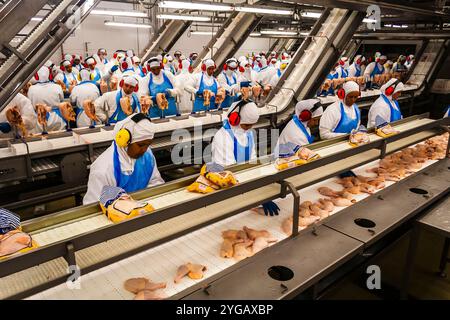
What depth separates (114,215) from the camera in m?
2.00

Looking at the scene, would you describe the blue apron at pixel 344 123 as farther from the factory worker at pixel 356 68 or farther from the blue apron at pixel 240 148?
the factory worker at pixel 356 68

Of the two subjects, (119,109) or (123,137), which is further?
(119,109)

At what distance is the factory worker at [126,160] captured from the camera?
2.72 m

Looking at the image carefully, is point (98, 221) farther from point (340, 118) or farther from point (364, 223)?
point (340, 118)

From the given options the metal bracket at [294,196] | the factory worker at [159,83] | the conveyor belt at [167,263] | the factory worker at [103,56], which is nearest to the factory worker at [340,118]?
the conveyor belt at [167,263]

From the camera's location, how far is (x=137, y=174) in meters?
3.20

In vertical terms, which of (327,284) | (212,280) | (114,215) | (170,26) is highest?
(170,26)

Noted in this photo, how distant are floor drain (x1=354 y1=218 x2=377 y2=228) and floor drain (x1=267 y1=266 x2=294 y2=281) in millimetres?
994

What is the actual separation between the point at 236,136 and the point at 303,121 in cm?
104

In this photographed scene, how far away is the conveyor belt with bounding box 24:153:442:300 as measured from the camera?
2037 millimetres

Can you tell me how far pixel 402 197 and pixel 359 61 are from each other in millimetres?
12509

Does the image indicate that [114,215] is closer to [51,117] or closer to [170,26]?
[51,117]

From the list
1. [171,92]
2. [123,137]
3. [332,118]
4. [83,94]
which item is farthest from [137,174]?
[83,94]
